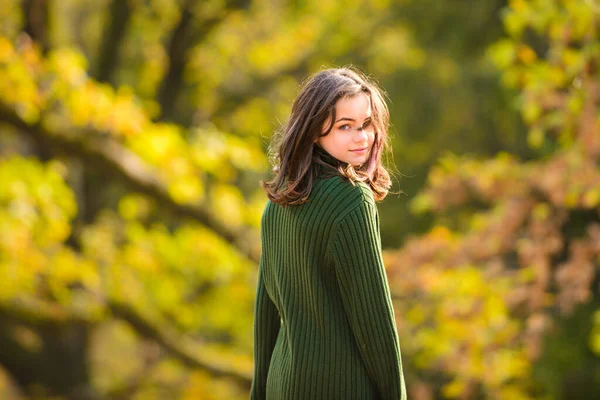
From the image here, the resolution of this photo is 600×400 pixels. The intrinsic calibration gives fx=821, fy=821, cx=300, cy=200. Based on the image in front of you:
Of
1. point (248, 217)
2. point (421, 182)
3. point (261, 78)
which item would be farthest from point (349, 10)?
point (248, 217)

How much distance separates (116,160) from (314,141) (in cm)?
282

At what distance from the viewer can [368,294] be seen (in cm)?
172

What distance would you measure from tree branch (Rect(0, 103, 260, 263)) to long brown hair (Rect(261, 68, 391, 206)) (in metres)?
2.74

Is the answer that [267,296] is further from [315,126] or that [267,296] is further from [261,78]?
[261,78]

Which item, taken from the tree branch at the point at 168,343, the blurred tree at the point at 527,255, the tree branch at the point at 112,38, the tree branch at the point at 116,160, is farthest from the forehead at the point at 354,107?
the tree branch at the point at 112,38

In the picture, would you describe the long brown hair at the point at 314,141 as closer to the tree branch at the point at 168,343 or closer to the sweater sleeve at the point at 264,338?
the sweater sleeve at the point at 264,338

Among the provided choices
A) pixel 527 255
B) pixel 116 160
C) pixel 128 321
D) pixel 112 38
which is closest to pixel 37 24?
pixel 112 38

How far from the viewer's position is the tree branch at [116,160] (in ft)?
14.1

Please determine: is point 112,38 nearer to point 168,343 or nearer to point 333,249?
point 168,343

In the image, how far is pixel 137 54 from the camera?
805 centimetres

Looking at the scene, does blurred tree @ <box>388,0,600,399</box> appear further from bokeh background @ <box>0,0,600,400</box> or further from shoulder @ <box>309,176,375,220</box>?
shoulder @ <box>309,176,375,220</box>

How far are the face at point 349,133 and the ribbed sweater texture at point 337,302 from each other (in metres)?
0.07

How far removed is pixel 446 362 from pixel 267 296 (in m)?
3.10

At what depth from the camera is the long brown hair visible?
1.79m
